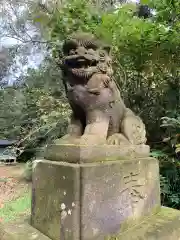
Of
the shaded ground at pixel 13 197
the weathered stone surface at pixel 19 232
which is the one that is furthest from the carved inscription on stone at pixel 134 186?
the shaded ground at pixel 13 197

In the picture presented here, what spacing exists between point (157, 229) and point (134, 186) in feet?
1.04

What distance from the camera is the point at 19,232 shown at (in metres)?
1.55

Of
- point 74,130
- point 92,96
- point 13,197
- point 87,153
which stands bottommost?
point 13,197

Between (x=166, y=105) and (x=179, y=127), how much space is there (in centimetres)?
73

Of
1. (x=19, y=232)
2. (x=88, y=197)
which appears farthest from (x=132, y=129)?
(x=19, y=232)

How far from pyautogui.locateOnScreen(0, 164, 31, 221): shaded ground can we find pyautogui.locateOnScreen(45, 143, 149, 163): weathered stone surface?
1.98 m

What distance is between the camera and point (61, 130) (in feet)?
15.9

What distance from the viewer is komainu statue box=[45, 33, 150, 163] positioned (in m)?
1.60

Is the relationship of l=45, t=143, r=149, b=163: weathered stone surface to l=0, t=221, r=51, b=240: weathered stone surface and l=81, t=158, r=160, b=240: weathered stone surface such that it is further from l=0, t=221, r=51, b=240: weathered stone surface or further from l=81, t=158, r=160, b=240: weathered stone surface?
l=0, t=221, r=51, b=240: weathered stone surface

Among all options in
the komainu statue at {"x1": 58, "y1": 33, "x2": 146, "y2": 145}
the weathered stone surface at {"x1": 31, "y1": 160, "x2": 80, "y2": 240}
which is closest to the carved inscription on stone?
the komainu statue at {"x1": 58, "y1": 33, "x2": 146, "y2": 145}

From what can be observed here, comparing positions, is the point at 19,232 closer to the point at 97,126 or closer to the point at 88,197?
the point at 88,197

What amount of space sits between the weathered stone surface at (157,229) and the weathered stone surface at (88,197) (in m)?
0.06

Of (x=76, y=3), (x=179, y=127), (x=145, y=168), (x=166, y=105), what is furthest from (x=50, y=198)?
(x=76, y=3)

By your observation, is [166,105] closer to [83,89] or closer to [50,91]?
[83,89]
